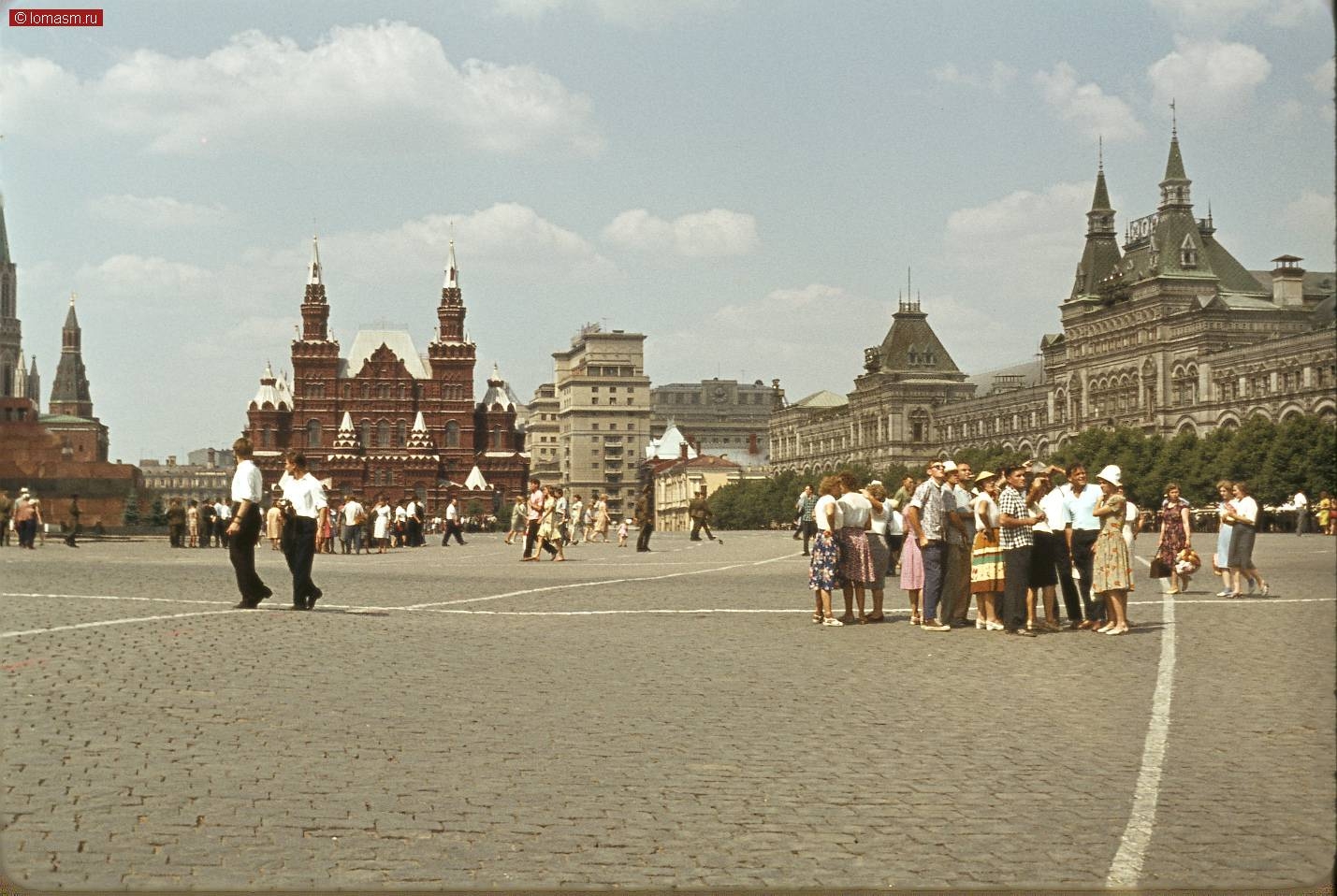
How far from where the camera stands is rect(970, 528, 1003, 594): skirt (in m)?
17.3

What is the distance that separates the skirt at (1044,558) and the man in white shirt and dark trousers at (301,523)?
25.6ft

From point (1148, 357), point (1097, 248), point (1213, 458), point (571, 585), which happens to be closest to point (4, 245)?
point (571, 585)

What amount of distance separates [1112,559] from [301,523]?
8.78 m

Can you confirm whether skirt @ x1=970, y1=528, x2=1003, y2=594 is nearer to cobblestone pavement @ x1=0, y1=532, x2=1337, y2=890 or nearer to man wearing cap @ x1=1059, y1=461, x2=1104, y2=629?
cobblestone pavement @ x1=0, y1=532, x2=1337, y2=890

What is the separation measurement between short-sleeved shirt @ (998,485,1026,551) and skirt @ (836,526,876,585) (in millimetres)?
1577

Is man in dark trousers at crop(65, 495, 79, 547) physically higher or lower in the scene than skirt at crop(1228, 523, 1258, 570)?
higher

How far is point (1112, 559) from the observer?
16984 mm

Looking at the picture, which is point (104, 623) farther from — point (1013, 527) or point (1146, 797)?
point (1146, 797)

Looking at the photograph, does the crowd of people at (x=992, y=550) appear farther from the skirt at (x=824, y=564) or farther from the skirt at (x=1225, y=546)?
the skirt at (x=1225, y=546)

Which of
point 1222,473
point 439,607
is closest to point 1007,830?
point 439,607

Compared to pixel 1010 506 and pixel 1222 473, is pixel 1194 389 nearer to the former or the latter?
pixel 1222 473

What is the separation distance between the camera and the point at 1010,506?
17.0 meters

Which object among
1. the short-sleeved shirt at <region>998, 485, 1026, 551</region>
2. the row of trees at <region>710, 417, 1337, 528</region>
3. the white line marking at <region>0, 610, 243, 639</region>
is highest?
the row of trees at <region>710, 417, 1337, 528</region>

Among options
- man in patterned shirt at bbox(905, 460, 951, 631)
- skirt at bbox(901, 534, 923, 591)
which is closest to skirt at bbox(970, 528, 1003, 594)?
man in patterned shirt at bbox(905, 460, 951, 631)
